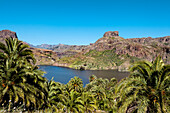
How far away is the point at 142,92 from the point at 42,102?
988cm

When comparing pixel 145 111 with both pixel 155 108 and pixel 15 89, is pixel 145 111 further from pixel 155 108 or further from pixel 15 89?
pixel 15 89

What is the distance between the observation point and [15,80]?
12758mm

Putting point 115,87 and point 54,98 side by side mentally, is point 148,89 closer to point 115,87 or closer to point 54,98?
point 115,87

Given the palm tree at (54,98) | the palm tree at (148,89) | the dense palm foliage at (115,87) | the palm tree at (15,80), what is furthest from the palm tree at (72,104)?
the palm tree at (148,89)

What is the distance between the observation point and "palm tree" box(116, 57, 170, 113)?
10383 mm

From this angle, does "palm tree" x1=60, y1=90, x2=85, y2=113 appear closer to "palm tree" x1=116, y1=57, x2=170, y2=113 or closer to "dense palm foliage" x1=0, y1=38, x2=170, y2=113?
"dense palm foliage" x1=0, y1=38, x2=170, y2=113

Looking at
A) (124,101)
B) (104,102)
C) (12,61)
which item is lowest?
(104,102)

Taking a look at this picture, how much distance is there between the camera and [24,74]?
12766 millimetres

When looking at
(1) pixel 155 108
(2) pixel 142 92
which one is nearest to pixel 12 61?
(2) pixel 142 92

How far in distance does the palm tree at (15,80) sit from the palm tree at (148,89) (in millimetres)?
8266

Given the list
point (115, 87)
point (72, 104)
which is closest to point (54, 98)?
point (72, 104)

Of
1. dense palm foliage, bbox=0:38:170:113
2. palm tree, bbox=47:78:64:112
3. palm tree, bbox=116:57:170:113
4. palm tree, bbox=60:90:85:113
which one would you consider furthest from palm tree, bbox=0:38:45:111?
palm tree, bbox=116:57:170:113

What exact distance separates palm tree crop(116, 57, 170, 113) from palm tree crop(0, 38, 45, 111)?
8266 mm

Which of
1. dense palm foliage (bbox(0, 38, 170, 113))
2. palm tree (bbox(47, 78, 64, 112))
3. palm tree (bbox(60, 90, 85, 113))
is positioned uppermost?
dense palm foliage (bbox(0, 38, 170, 113))
